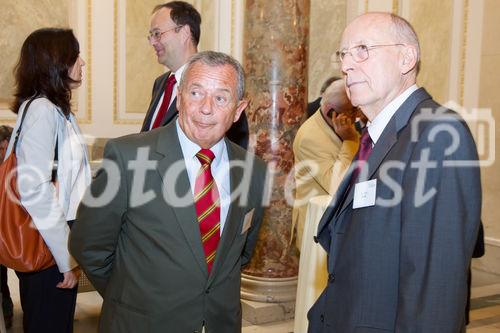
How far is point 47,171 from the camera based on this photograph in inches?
106

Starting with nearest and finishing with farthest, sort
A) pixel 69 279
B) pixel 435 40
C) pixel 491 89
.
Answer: pixel 69 279
pixel 491 89
pixel 435 40

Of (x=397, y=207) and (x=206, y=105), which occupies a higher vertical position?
(x=206, y=105)

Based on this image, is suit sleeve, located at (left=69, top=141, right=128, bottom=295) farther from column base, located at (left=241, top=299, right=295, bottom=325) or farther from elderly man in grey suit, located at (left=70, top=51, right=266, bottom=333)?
column base, located at (left=241, top=299, right=295, bottom=325)

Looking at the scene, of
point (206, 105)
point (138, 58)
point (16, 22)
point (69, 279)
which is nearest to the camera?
point (206, 105)

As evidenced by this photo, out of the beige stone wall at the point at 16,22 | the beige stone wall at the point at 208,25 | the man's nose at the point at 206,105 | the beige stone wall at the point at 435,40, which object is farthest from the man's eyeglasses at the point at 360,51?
the beige stone wall at the point at 16,22

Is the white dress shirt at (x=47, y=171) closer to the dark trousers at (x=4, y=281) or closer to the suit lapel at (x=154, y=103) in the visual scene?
the suit lapel at (x=154, y=103)

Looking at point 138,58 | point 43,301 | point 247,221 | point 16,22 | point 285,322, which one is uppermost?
point 16,22

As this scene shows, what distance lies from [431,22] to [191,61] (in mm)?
5671

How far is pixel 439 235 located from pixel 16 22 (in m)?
8.00

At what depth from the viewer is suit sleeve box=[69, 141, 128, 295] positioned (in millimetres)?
2031

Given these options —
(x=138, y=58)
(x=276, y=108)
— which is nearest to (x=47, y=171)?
(x=276, y=108)

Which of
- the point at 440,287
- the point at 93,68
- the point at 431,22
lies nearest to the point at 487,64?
the point at 431,22

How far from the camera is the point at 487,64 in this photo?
701cm

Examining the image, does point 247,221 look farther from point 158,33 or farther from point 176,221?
point 158,33
